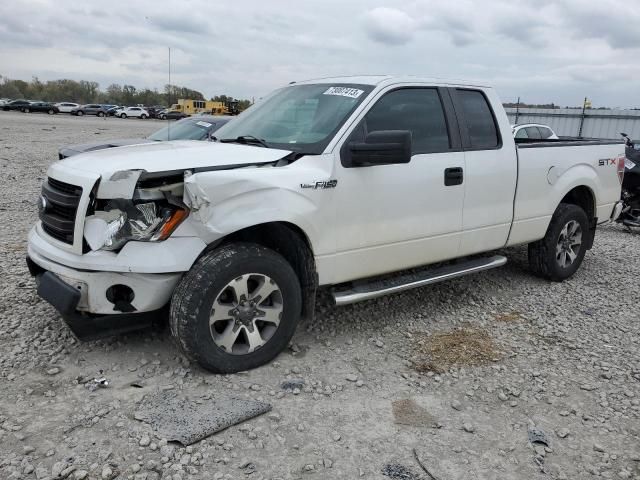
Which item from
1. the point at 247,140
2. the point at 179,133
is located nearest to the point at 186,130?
the point at 179,133

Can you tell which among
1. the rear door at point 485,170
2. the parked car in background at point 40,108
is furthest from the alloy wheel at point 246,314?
the parked car in background at point 40,108

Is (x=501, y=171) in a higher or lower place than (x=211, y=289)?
higher

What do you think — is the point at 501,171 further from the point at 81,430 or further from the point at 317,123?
the point at 81,430

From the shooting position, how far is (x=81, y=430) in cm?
299

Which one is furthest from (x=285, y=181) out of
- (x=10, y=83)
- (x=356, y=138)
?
(x=10, y=83)

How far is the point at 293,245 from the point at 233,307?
24.8 inches

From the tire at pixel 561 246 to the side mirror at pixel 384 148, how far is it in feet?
8.63

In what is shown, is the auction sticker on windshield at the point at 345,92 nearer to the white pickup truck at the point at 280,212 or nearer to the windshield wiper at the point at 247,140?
the white pickup truck at the point at 280,212

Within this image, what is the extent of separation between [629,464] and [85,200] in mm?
3356

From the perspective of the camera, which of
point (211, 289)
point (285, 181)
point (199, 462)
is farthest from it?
point (285, 181)

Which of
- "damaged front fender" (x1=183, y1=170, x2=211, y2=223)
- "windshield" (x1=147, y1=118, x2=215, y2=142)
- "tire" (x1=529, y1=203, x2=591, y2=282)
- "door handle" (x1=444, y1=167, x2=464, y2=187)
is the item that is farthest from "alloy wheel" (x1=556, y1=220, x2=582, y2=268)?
"windshield" (x1=147, y1=118, x2=215, y2=142)

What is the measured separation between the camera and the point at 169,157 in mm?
3564

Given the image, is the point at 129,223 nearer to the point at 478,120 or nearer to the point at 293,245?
the point at 293,245

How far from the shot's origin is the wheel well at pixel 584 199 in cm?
607
